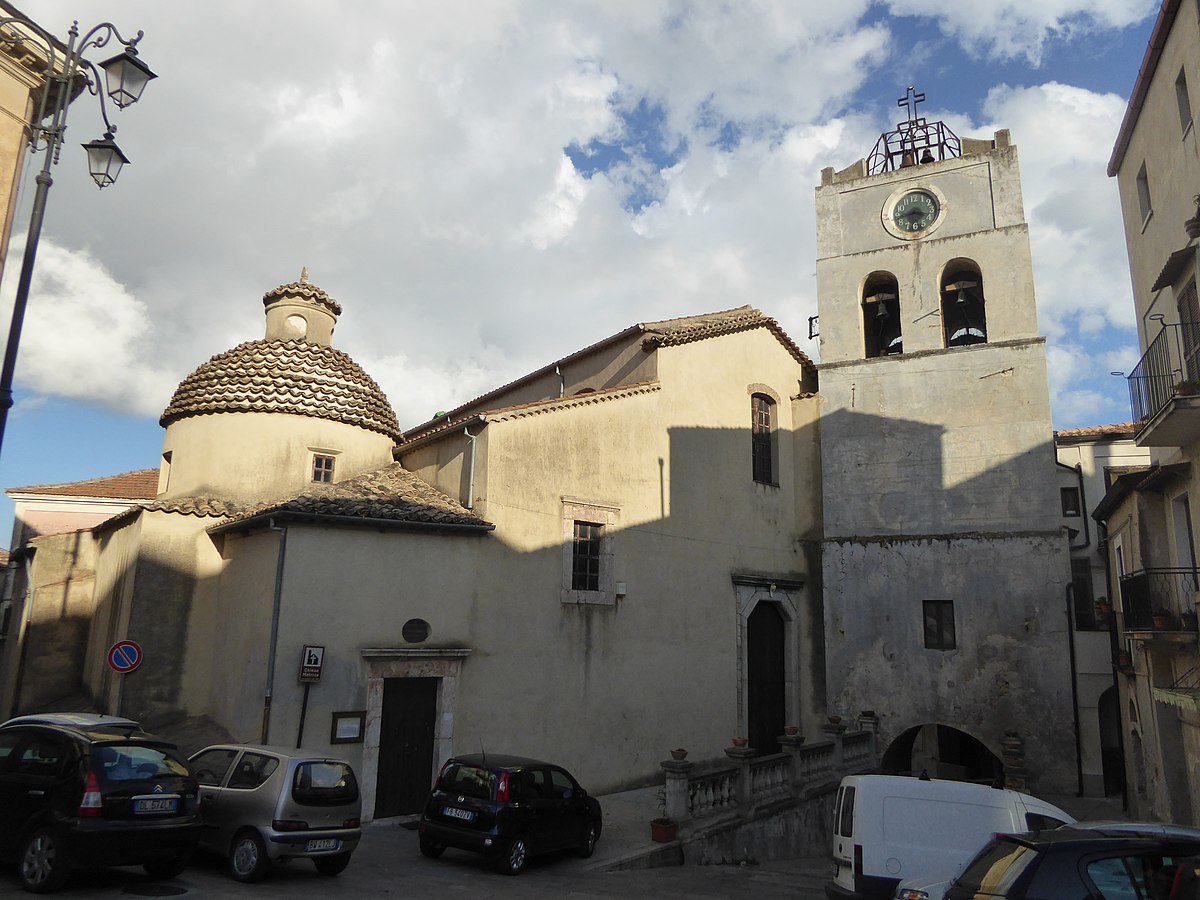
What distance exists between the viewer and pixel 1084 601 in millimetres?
22625

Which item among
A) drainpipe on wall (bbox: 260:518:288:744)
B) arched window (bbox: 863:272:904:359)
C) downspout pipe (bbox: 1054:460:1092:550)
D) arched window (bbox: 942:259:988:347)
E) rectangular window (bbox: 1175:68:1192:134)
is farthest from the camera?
downspout pipe (bbox: 1054:460:1092:550)

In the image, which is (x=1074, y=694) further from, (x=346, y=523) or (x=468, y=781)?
(x=346, y=523)

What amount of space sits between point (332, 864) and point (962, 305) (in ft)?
62.5

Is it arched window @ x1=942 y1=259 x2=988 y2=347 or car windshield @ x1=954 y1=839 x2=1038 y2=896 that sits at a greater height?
arched window @ x1=942 y1=259 x2=988 y2=347

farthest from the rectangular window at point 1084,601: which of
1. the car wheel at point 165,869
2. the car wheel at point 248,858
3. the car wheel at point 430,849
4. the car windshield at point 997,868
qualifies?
the car wheel at point 165,869

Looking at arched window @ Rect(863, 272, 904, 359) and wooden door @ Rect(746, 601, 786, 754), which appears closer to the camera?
wooden door @ Rect(746, 601, 786, 754)

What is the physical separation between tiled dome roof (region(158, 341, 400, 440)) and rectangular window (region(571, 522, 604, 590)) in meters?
4.88

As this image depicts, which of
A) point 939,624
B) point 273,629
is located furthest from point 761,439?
point 273,629

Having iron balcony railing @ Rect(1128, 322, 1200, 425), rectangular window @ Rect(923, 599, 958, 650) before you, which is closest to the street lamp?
iron balcony railing @ Rect(1128, 322, 1200, 425)

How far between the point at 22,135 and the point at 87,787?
26.1 feet

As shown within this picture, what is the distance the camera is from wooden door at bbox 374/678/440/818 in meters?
13.5

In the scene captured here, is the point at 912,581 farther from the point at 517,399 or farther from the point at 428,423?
the point at 428,423

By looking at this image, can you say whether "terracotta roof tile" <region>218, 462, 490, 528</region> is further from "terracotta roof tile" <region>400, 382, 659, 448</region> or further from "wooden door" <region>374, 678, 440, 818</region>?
"wooden door" <region>374, 678, 440, 818</region>

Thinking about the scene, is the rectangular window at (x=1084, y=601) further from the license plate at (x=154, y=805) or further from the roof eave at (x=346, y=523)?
the license plate at (x=154, y=805)
